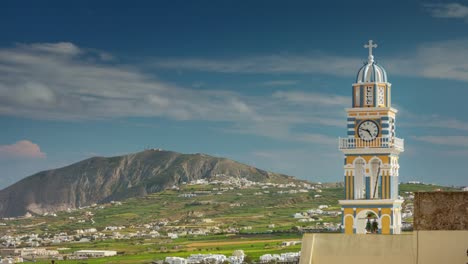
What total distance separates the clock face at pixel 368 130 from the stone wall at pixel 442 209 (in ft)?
49.4

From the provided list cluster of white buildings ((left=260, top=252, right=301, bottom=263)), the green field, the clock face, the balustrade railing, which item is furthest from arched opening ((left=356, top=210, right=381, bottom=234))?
the green field

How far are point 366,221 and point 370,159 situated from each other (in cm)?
192

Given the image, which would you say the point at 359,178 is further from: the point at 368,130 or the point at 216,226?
the point at 216,226

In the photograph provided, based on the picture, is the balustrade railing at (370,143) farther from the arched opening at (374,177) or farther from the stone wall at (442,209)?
the stone wall at (442,209)

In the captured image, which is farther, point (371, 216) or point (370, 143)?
point (370, 143)

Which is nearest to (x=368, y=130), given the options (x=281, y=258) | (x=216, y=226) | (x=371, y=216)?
(x=371, y=216)

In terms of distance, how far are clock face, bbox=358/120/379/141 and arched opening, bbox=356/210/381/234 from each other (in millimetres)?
2273

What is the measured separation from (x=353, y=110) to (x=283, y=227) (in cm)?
12048

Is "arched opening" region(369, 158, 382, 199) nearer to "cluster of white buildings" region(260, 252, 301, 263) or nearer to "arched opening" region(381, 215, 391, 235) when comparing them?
"arched opening" region(381, 215, 391, 235)

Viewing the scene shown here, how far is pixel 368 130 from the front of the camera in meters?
28.3

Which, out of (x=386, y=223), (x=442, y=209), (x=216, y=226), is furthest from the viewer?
(x=216, y=226)

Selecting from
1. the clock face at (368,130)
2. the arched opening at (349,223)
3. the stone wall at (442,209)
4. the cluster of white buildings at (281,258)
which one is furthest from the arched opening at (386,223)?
the cluster of white buildings at (281,258)

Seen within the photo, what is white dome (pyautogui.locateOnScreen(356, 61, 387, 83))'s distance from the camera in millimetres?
28672

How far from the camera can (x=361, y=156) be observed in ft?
93.2
